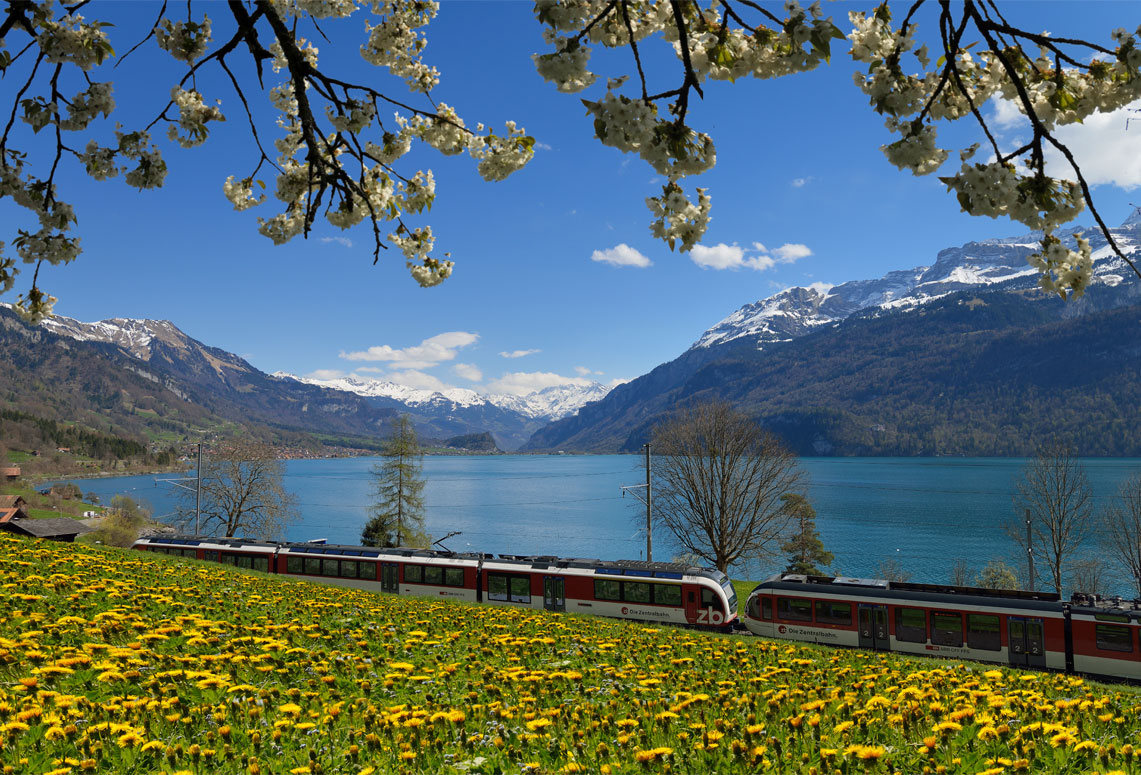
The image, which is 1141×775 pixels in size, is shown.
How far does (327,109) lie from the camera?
5.12 metres

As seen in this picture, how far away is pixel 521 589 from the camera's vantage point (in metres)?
23.2

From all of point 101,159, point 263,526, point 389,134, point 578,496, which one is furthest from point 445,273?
point 578,496

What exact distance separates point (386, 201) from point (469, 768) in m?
4.44

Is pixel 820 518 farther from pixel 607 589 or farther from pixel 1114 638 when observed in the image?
pixel 1114 638

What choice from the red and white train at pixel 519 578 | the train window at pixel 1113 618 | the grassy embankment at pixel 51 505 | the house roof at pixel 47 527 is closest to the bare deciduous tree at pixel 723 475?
the red and white train at pixel 519 578

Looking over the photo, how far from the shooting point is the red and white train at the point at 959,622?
53.6 ft

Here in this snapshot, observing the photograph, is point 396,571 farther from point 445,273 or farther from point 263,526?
point 263,526

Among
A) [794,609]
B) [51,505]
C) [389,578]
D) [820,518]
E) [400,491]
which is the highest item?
[400,491]

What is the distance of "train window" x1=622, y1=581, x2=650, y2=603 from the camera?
836 inches

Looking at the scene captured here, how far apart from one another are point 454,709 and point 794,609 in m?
17.5

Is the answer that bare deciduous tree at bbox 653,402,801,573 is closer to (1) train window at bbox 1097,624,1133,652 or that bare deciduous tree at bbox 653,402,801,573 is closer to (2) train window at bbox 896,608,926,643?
(2) train window at bbox 896,608,926,643

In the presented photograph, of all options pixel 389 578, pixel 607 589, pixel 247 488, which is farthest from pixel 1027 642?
pixel 247 488

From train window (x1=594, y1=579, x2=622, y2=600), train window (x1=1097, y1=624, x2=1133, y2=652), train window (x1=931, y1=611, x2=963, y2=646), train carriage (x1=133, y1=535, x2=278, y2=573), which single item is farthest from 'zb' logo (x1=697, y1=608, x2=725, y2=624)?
train carriage (x1=133, y1=535, x2=278, y2=573)

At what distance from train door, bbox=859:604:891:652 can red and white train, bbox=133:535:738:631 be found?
13.1ft
